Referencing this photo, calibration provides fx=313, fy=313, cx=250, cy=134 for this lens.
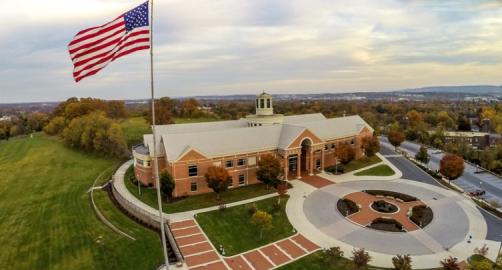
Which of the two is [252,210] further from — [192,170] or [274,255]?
[192,170]

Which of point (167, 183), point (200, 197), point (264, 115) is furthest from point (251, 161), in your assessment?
point (264, 115)

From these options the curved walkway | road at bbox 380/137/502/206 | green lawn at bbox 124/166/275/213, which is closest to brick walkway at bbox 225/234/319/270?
the curved walkway

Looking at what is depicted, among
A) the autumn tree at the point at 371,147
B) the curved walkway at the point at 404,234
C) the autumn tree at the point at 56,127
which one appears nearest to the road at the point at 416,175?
the curved walkway at the point at 404,234

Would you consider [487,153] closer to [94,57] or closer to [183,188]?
[183,188]

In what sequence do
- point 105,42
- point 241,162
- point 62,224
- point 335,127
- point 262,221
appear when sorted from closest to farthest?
point 105,42
point 262,221
point 62,224
point 241,162
point 335,127

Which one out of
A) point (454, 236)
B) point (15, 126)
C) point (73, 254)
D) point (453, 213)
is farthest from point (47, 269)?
point (15, 126)

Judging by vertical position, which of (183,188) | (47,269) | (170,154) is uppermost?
(170,154)
